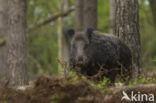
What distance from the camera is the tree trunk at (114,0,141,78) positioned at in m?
9.15

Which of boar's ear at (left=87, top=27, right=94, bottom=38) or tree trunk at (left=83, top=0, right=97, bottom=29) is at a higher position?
tree trunk at (left=83, top=0, right=97, bottom=29)

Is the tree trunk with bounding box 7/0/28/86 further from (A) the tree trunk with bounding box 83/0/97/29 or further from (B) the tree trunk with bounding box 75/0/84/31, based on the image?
(B) the tree trunk with bounding box 75/0/84/31

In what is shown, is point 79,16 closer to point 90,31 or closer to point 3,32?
point 3,32

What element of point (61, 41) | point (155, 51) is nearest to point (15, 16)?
point (61, 41)

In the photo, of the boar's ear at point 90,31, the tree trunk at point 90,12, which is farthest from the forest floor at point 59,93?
the tree trunk at point 90,12

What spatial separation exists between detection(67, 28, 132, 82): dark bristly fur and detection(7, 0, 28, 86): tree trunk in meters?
1.90

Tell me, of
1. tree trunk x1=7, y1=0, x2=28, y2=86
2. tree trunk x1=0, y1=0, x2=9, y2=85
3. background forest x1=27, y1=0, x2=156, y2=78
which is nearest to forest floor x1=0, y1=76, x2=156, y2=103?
tree trunk x1=7, y1=0, x2=28, y2=86

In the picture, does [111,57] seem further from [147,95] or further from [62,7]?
[62,7]

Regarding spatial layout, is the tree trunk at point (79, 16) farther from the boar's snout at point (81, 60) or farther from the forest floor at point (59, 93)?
the forest floor at point (59, 93)

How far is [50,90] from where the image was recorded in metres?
4.77

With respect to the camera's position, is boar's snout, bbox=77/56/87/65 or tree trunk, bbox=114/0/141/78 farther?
tree trunk, bbox=114/0/141/78

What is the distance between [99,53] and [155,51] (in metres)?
36.6

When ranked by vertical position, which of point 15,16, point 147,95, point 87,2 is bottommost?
point 147,95

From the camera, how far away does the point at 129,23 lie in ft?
30.1
